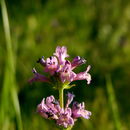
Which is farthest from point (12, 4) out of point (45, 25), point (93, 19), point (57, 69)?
point (57, 69)

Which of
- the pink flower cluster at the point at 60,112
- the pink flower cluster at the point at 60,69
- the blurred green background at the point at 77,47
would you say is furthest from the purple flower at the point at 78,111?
the blurred green background at the point at 77,47

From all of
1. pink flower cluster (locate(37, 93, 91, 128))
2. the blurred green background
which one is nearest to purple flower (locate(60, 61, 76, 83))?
pink flower cluster (locate(37, 93, 91, 128))

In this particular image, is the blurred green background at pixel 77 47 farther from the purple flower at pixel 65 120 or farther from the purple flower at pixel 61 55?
the purple flower at pixel 65 120

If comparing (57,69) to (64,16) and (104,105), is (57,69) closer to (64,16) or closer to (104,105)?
(104,105)

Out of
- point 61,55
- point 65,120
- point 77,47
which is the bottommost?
point 65,120

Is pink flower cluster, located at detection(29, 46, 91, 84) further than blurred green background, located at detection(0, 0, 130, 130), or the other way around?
blurred green background, located at detection(0, 0, 130, 130)

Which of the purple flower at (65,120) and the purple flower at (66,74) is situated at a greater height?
the purple flower at (66,74)

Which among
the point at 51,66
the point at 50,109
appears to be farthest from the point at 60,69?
the point at 50,109

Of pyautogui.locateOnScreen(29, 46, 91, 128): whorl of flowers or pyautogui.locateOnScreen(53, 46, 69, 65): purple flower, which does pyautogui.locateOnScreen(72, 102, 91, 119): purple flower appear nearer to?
pyautogui.locateOnScreen(29, 46, 91, 128): whorl of flowers

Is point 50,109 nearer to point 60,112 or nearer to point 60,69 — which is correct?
point 60,112
